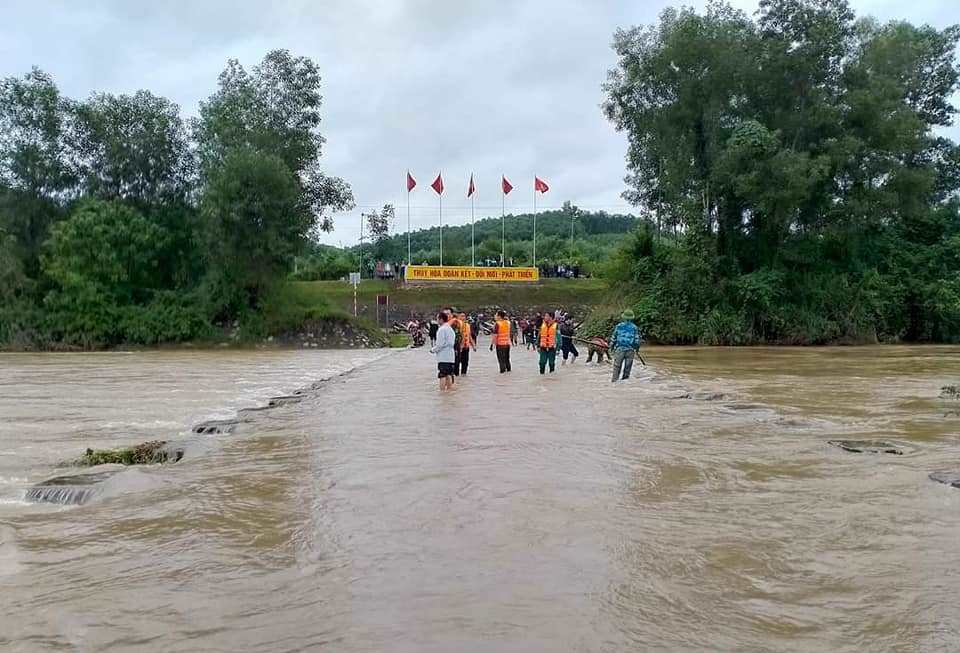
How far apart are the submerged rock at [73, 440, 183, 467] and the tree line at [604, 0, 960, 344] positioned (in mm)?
29555

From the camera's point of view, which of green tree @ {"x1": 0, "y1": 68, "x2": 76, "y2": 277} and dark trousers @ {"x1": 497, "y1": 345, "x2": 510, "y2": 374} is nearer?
dark trousers @ {"x1": 497, "y1": 345, "x2": 510, "y2": 374}

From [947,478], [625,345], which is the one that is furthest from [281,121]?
[947,478]

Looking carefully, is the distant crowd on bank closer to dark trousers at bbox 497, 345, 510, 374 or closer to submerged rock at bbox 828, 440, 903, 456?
dark trousers at bbox 497, 345, 510, 374

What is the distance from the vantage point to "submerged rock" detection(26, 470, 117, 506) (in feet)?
22.6

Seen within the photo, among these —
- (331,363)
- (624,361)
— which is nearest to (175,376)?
(331,363)

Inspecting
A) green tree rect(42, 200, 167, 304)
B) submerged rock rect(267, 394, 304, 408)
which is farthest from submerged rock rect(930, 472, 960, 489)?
green tree rect(42, 200, 167, 304)

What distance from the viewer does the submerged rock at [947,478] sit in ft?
22.9

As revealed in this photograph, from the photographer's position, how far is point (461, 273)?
5797cm

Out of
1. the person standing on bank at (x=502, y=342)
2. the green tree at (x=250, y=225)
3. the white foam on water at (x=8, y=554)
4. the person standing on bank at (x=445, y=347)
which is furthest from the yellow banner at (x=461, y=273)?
the white foam on water at (x=8, y=554)

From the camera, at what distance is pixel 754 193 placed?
3466cm

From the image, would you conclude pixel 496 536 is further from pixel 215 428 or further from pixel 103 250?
pixel 103 250

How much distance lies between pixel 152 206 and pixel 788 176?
1242 inches

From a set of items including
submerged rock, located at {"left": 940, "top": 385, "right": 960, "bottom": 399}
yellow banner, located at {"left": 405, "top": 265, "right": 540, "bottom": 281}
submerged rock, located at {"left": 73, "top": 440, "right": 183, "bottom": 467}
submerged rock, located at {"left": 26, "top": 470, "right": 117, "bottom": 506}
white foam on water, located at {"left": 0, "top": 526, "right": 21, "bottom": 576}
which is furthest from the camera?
yellow banner, located at {"left": 405, "top": 265, "right": 540, "bottom": 281}

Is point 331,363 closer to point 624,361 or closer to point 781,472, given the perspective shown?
point 624,361
